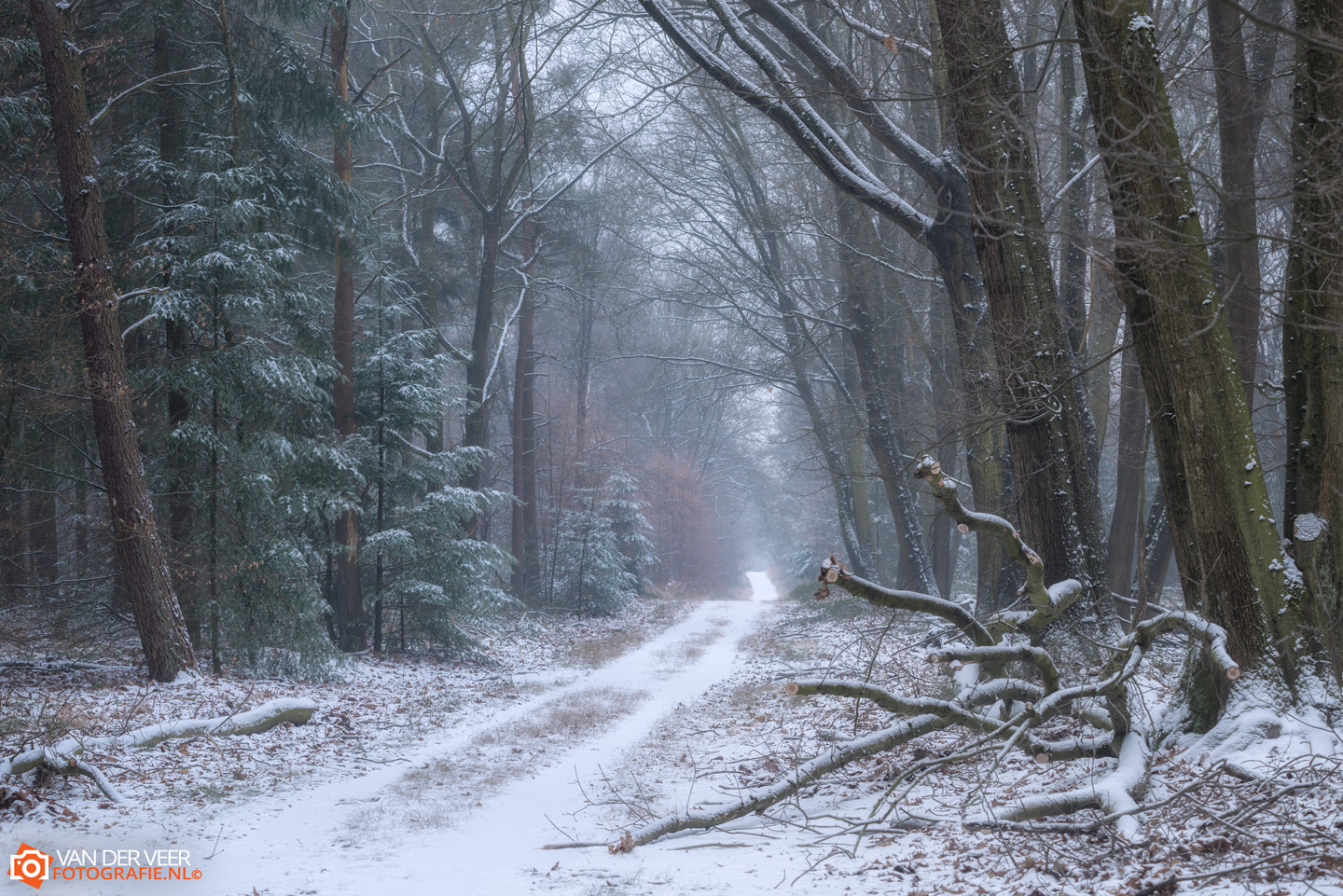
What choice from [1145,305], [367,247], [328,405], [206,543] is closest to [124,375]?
[206,543]

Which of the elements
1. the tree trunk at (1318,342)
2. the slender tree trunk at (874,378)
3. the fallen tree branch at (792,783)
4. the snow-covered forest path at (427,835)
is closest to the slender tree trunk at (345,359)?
the snow-covered forest path at (427,835)

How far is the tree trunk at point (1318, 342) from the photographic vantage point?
4605 mm

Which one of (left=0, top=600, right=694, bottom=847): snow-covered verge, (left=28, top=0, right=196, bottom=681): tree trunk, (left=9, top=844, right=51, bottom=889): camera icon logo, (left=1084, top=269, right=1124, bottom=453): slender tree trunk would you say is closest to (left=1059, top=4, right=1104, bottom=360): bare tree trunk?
(left=1084, top=269, right=1124, bottom=453): slender tree trunk

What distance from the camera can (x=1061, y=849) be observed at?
415 centimetres

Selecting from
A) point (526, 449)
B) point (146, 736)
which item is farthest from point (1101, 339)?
point (526, 449)

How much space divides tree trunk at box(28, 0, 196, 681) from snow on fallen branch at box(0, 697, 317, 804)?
71.7 inches

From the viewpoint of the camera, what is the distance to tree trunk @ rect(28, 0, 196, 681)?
29.2ft

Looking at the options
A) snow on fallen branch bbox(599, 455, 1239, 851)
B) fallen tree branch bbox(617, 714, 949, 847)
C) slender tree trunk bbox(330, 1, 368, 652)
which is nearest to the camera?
snow on fallen branch bbox(599, 455, 1239, 851)

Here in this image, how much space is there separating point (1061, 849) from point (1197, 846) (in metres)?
0.59

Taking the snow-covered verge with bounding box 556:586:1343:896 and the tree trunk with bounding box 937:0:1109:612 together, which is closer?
the snow-covered verge with bounding box 556:586:1343:896

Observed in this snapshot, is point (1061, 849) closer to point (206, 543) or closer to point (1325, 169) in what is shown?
point (1325, 169)

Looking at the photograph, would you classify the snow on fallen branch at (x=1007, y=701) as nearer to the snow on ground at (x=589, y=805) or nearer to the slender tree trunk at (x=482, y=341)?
the snow on ground at (x=589, y=805)

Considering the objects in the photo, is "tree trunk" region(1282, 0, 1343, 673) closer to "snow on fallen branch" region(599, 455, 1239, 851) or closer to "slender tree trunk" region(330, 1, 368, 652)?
"snow on fallen branch" region(599, 455, 1239, 851)

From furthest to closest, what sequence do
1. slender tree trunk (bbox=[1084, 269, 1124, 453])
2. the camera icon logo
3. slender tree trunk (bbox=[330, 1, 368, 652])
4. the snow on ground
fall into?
slender tree trunk (bbox=[330, 1, 368, 652]), slender tree trunk (bbox=[1084, 269, 1124, 453]), the camera icon logo, the snow on ground
